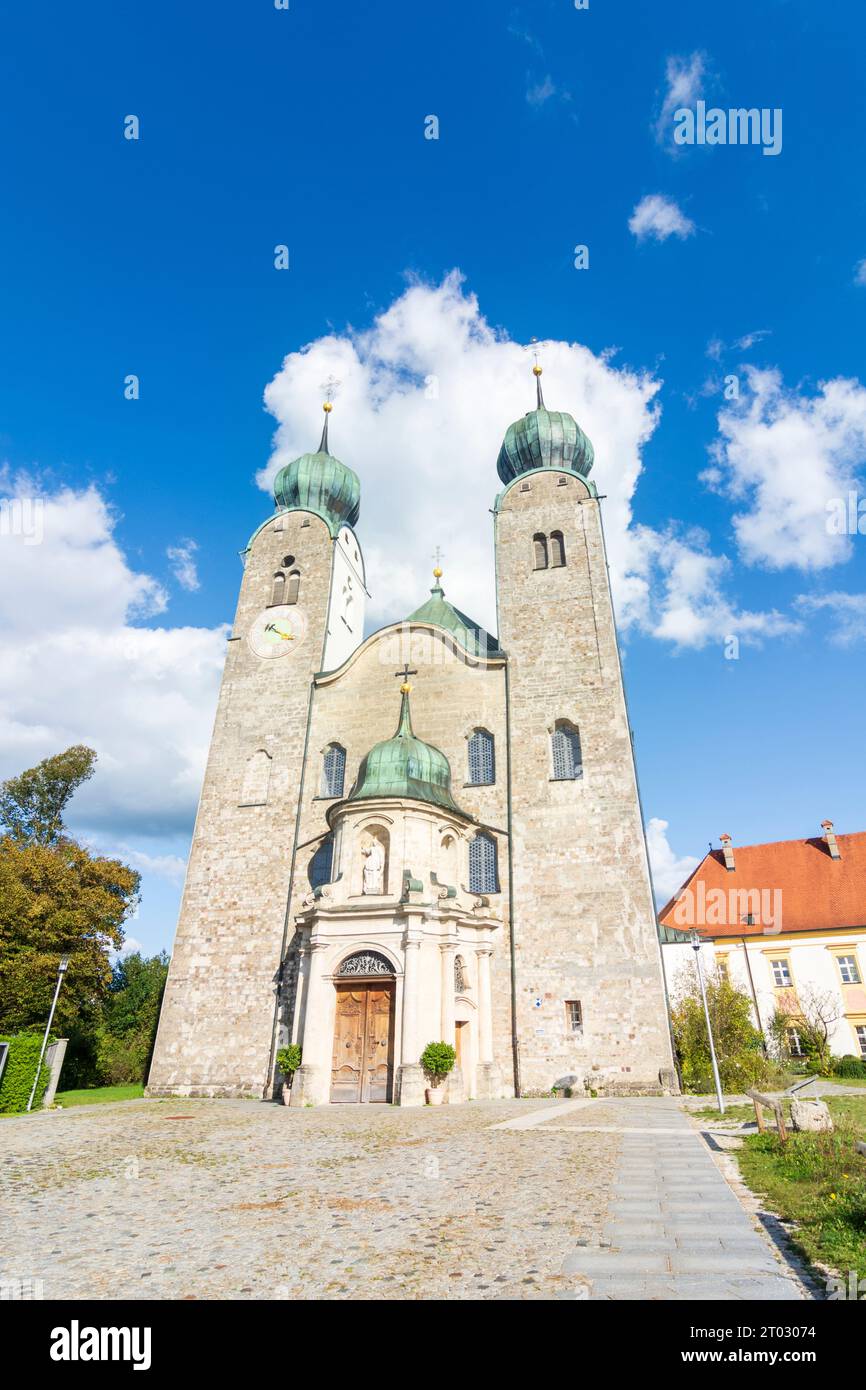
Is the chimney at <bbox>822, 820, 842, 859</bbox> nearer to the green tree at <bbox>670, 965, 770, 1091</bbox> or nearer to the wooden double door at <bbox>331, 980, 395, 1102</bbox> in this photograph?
the green tree at <bbox>670, 965, 770, 1091</bbox>

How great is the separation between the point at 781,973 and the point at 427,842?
24.4 metres

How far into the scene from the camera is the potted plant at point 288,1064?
62.6ft

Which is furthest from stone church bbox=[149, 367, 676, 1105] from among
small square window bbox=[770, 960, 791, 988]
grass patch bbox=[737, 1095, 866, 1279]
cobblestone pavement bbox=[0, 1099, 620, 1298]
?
small square window bbox=[770, 960, 791, 988]

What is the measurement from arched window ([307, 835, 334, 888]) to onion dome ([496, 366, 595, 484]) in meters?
16.0

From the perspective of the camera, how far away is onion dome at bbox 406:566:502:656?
2978 centimetres

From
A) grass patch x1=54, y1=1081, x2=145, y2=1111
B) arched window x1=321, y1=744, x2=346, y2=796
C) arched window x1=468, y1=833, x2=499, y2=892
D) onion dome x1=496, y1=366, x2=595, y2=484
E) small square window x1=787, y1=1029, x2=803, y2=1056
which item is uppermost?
onion dome x1=496, y1=366, x2=595, y2=484

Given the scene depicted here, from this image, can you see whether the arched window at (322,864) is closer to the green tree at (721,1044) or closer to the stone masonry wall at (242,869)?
the stone masonry wall at (242,869)

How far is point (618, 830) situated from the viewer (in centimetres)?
2231

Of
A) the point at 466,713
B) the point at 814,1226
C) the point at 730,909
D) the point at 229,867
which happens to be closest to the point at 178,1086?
the point at 229,867

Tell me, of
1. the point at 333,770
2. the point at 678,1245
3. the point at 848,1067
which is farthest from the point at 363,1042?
the point at 848,1067

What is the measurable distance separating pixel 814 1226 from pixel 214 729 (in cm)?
2514

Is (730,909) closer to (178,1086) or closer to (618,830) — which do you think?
(618,830)

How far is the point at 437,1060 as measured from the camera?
17719 mm

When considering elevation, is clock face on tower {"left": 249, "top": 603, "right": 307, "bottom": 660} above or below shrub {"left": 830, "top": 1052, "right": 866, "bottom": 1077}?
above
